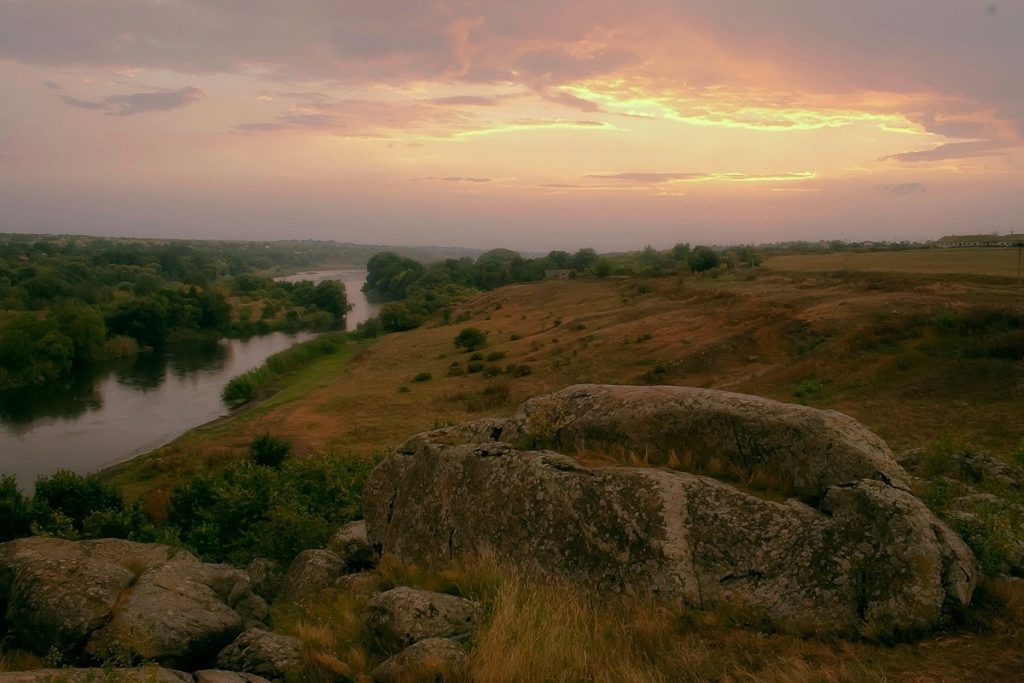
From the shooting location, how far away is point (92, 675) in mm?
5469

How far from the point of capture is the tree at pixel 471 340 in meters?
56.9

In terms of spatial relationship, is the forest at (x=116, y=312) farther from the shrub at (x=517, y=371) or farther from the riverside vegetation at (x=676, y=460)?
the shrub at (x=517, y=371)

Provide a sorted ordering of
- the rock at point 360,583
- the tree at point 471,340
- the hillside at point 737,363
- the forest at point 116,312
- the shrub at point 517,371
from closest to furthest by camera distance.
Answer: the rock at point 360,583, the hillside at point 737,363, the shrub at point 517,371, the tree at point 471,340, the forest at point 116,312

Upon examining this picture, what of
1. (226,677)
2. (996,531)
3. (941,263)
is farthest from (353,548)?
(941,263)

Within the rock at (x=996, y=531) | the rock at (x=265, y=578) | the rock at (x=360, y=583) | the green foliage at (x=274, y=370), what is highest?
the rock at (x=996, y=531)

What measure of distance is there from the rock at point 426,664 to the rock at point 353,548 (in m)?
4.80

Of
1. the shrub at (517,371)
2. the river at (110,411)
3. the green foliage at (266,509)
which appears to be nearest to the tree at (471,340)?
the shrub at (517,371)

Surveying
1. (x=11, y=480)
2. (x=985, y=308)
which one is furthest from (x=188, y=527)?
(x=985, y=308)

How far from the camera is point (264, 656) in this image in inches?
274

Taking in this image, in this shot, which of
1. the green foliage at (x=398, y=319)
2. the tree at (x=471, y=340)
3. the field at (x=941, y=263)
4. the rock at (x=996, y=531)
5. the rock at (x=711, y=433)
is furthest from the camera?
the green foliage at (x=398, y=319)

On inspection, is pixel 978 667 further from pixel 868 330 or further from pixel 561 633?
pixel 868 330

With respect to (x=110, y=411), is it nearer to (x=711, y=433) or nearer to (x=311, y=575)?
(x=311, y=575)

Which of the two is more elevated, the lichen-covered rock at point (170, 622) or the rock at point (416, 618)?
the rock at point (416, 618)

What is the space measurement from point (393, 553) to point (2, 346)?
6053 cm
